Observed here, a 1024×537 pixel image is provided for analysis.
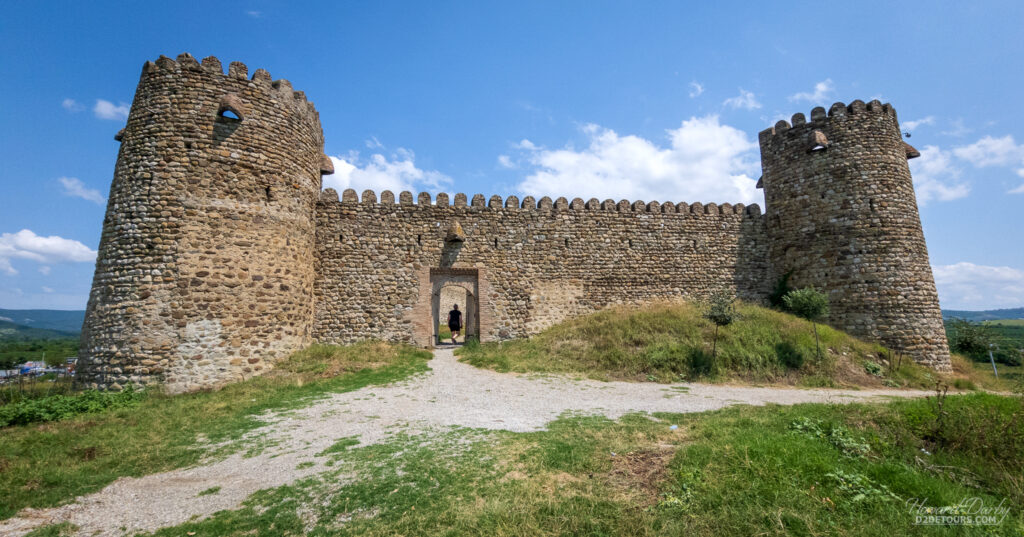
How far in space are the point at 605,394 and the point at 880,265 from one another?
11.2 m

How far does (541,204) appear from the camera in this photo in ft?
50.8

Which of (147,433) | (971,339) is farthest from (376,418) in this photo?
(971,339)

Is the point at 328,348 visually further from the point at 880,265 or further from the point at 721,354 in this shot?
the point at 880,265

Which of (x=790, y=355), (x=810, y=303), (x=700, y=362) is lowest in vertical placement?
(x=700, y=362)

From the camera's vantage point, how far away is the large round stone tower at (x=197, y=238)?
30.0ft

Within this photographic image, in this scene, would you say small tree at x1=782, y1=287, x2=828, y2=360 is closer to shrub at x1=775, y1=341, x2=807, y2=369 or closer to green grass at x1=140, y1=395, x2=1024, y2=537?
shrub at x1=775, y1=341, x2=807, y2=369

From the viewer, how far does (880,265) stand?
44.2 feet

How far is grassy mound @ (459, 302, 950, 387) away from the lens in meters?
11.1

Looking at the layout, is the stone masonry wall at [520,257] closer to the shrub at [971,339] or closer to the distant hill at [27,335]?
the shrub at [971,339]

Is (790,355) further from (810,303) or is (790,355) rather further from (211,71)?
(211,71)

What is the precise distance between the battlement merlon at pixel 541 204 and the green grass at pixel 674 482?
33.3 feet

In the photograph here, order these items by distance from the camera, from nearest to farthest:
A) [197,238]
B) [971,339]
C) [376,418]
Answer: [376,418] → [197,238] → [971,339]

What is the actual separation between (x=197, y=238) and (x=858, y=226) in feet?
62.9

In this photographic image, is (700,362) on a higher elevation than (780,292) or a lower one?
lower
